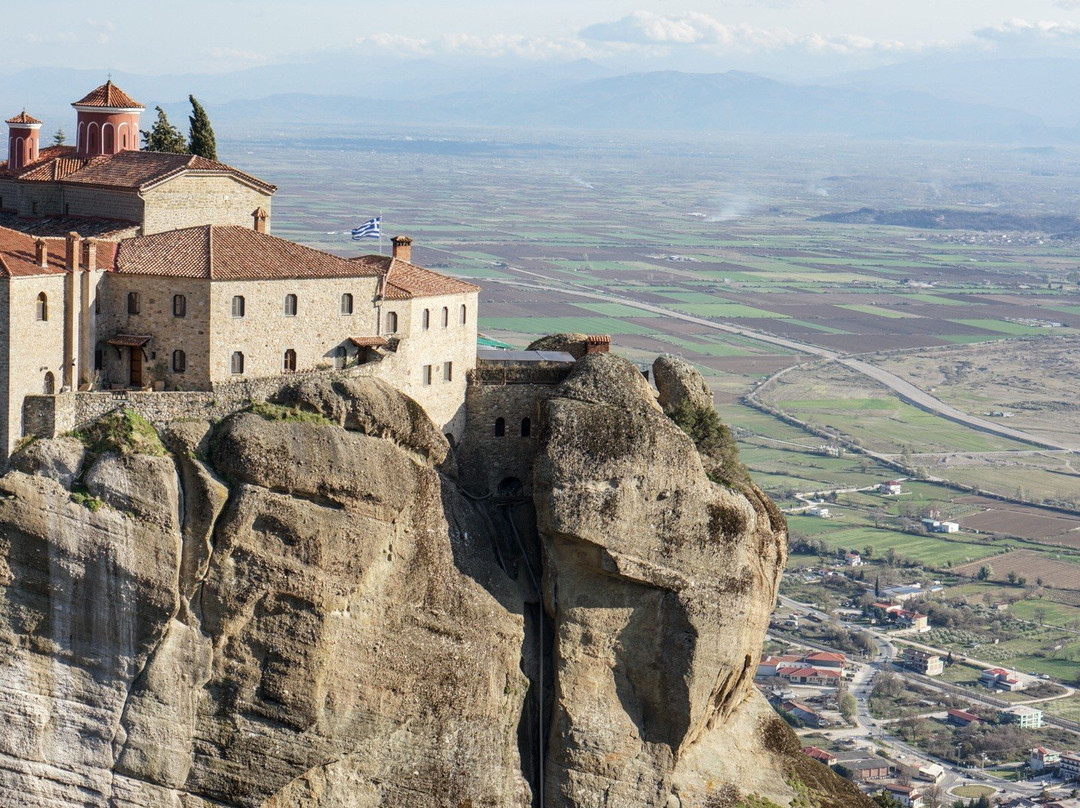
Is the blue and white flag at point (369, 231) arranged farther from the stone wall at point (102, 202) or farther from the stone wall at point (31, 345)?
the stone wall at point (31, 345)

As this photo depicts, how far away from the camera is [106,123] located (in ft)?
197

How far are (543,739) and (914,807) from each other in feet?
Answer: 120

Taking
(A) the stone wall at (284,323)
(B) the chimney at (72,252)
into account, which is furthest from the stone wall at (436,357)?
(B) the chimney at (72,252)

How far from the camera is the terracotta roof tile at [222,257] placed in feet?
162

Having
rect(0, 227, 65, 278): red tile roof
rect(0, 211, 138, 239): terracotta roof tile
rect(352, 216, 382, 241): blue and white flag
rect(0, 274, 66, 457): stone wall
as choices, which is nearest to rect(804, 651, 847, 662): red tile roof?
rect(352, 216, 382, 241): blue and white flag

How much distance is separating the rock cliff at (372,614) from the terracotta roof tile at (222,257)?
400 centimetres

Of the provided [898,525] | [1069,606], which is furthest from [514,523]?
[898,525]

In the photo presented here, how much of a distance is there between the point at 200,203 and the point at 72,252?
8.12 meters

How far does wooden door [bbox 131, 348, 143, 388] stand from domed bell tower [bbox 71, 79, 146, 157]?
12676 millimetres

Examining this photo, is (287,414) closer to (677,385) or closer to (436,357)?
(436,357)

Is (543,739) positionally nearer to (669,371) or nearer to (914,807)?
(669,371)

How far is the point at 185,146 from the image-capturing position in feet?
231

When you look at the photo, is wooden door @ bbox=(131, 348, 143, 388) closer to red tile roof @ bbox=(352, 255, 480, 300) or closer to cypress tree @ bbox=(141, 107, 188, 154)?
red tile roof @ bbox=(352, 255, 480, 300)

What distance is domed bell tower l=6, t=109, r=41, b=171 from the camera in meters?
59.6
